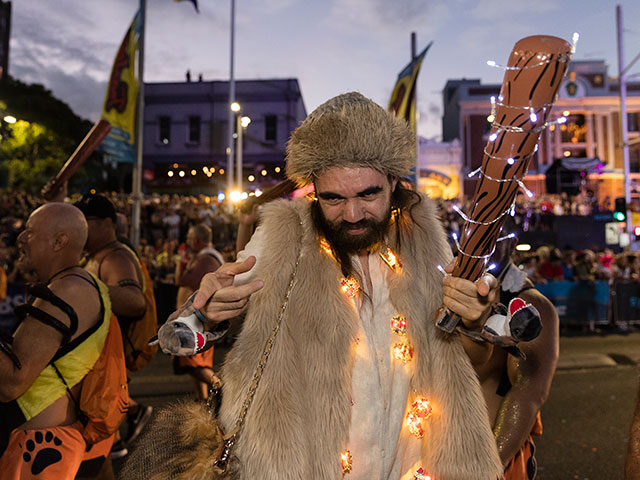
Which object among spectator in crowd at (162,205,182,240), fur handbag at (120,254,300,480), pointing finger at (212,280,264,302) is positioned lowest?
fur handbag at (120,254,300,480)

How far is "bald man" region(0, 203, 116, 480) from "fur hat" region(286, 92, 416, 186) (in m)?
1.47

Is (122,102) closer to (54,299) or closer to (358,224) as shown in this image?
(54,299)

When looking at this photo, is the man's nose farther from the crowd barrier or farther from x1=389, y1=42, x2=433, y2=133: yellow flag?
the crowd barrier

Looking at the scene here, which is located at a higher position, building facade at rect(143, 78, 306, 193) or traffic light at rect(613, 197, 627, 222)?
building facade at rect(143, 78, 306, 193)

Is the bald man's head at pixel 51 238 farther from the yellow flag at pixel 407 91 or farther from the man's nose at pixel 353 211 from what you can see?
the yellow flag at pixel 407 91

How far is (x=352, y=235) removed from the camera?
199 centimetres

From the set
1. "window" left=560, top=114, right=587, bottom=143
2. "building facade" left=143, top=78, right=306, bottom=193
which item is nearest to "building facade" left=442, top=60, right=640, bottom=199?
"window" left=560, top=114, right=587, bottom=143

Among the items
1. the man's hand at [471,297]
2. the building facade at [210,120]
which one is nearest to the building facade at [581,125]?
the building facade at [210,120]

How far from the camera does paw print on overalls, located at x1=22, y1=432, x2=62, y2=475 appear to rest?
7.57ft

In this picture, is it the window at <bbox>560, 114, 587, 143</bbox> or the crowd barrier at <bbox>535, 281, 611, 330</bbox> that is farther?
the window at <bbox>560, 114, 587, 143</bbox>

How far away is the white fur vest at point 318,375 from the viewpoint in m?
1.65

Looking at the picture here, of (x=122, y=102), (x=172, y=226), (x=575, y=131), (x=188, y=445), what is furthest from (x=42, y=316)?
(x=575, y=131)

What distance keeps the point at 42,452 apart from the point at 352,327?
177 cm

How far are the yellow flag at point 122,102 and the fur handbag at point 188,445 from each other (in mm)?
8381
